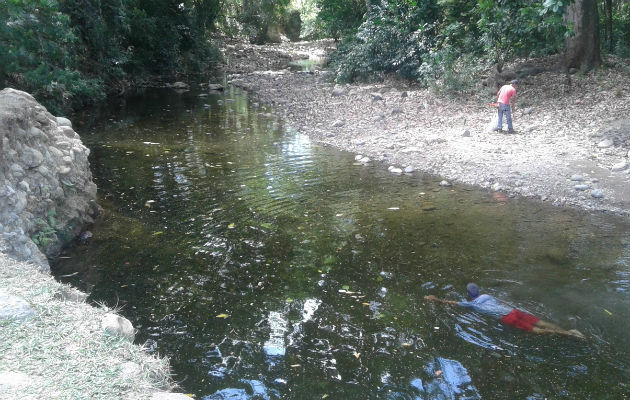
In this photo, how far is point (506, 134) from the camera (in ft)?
37.5

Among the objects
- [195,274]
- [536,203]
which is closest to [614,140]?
[536,203]

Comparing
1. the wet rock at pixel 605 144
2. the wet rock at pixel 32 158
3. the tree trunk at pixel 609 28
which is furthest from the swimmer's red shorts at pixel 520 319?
the tree trunk at pixel 609 28

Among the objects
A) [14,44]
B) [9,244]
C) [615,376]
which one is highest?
[14,44]

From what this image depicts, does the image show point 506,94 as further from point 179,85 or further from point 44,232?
point 179,85

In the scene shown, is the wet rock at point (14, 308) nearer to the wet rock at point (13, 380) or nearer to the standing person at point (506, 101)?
the wet rock at point (13, 380)

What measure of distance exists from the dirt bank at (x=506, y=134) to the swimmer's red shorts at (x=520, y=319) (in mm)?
3803

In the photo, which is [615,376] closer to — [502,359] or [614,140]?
[502,359]

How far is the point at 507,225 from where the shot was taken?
24.6 ft

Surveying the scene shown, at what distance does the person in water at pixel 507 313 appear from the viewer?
4875mm

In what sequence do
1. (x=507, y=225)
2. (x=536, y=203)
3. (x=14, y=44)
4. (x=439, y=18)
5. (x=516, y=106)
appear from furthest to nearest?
1. (x=439, y=18)
2. (x=516, y=106)
3. (x=14, y=44)
4. (x=536, y=203)
5. (x=507, y=225)

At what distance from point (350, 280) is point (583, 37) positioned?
1149 cm

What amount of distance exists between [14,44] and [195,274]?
804 cm

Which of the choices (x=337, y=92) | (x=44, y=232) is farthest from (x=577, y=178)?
(x=337, y=92)

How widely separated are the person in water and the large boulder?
4.44m
